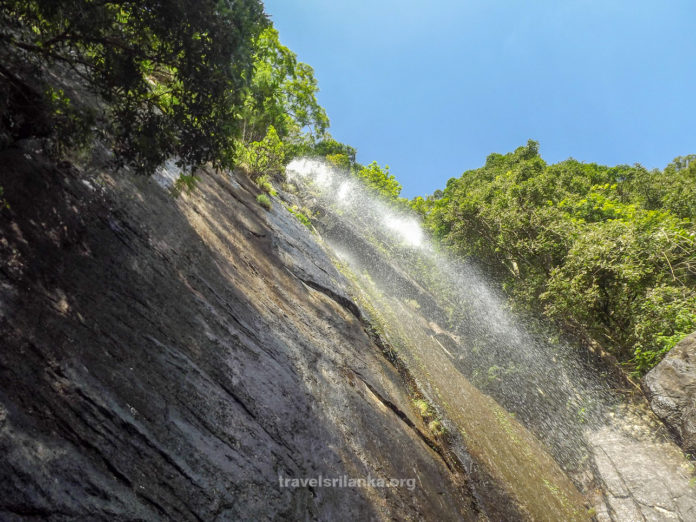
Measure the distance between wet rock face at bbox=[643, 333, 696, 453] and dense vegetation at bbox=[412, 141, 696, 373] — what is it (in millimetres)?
504

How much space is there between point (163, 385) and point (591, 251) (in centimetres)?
1282

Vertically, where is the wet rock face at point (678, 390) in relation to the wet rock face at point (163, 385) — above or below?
above

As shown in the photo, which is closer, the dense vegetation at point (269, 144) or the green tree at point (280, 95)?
the dense vegetation at point (269, 144)

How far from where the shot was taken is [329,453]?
15.1 feet

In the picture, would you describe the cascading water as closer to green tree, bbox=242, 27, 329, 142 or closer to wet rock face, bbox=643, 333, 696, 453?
wet rock face, bbox=643, 333, 696, 453

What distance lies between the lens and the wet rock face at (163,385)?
2559 mm

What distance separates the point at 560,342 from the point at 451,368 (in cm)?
463

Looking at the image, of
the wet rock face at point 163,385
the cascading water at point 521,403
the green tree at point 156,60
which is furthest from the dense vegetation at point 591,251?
the green tree at point 156,60

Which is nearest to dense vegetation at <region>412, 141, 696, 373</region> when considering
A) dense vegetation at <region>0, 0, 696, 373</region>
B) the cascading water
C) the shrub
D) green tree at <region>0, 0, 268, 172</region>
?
dense vegetation at <region>0, 0, 696, 373</region>

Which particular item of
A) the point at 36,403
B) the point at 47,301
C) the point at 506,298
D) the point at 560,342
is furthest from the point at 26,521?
the point at 506,298

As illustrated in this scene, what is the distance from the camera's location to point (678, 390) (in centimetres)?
934

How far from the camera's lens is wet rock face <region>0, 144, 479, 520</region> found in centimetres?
256

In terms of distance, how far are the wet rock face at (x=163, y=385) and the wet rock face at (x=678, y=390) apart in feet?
23.8

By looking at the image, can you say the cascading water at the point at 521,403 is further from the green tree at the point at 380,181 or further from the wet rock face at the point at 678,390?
the green tree at the point at 380,181
